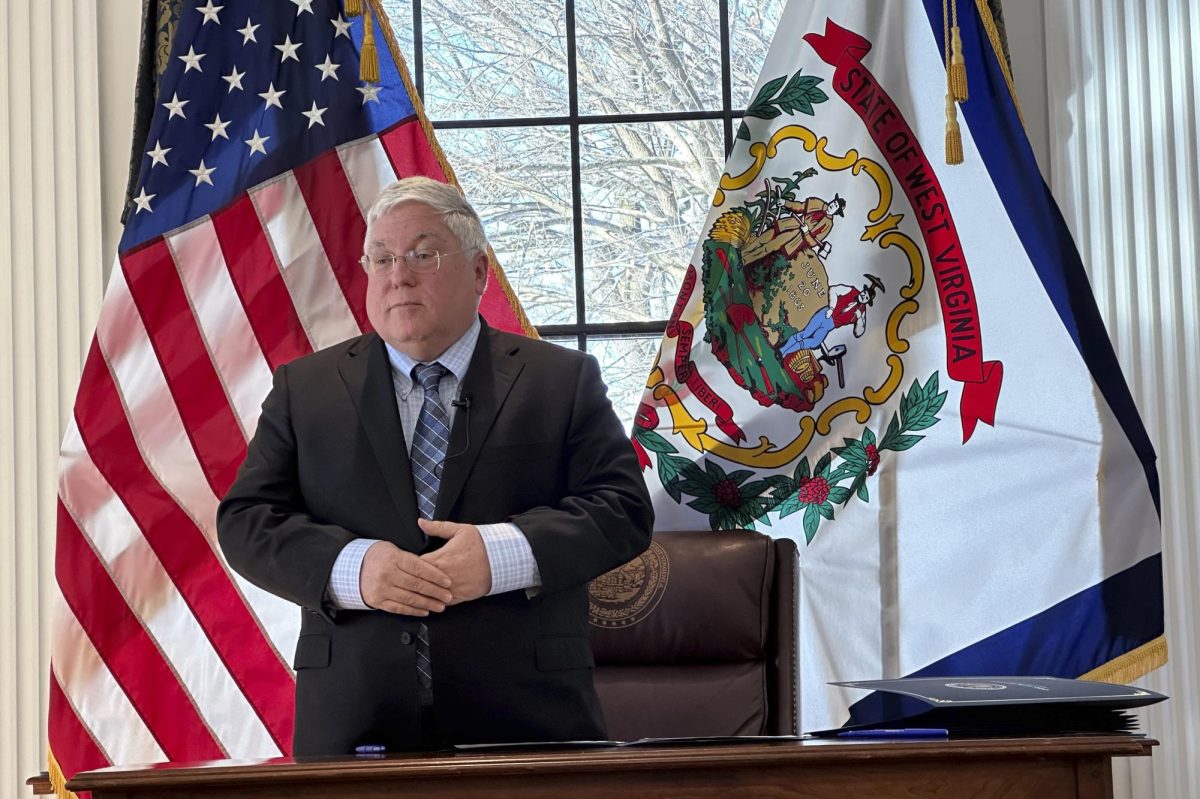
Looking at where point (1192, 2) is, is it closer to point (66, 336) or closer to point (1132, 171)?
point (1132, 171)

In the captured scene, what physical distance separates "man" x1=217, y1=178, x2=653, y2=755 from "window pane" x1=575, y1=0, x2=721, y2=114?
1793 millimetres

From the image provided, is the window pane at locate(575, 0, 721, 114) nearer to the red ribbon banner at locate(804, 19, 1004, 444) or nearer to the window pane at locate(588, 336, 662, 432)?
the red ribbon banner at locate(804, 19, 1004, 444)

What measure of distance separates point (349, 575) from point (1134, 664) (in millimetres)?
1932

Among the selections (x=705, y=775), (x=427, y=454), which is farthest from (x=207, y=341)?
(x=705, y=775)

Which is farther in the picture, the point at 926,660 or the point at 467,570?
the point at 926,660

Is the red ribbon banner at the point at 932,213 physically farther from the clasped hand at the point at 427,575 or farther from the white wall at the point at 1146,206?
the clasped hand at the point at 427,575

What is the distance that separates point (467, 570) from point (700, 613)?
37.5 inches

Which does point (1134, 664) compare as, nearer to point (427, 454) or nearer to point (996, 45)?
point (996, 45)

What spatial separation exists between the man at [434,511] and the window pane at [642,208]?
5.34ft

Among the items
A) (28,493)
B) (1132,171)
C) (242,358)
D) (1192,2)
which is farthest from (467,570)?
(1192,2)

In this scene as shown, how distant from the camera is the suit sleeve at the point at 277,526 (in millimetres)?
1883

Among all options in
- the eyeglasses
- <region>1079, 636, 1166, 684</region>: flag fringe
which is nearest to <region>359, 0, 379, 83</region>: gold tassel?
the eyeglasses

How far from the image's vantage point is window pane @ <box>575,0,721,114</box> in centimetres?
389

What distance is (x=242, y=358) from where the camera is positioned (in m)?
3.24
